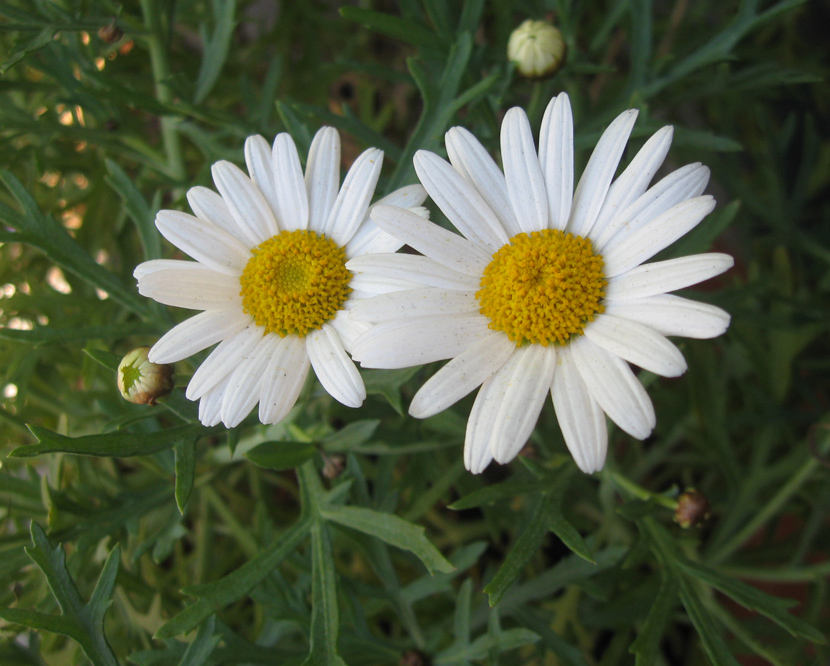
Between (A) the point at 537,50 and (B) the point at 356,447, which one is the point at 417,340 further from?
(A) the point at 537,50

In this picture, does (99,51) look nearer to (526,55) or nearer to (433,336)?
(526,55)

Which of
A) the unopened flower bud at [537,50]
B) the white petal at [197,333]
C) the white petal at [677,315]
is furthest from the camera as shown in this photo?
the unopened flower bud at [537,50]

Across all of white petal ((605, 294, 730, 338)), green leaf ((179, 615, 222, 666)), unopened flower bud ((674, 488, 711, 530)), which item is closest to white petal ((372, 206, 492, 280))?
white petal ((605, 294, 730, 338))

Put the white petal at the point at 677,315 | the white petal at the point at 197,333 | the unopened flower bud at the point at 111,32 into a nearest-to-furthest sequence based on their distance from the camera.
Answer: the white petal at the point at 677,315
the white petal at the point at 197,333
the unopened flower bud at the point at 111,32

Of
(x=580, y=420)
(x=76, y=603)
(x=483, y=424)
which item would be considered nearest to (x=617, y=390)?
(x=580, y=420)

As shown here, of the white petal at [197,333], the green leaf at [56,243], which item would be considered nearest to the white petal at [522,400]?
the white petal at [197,333]

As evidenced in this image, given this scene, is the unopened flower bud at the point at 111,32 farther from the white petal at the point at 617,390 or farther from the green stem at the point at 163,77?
the white petal at the point at 617,390

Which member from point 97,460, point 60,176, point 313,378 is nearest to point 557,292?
point 313,378
